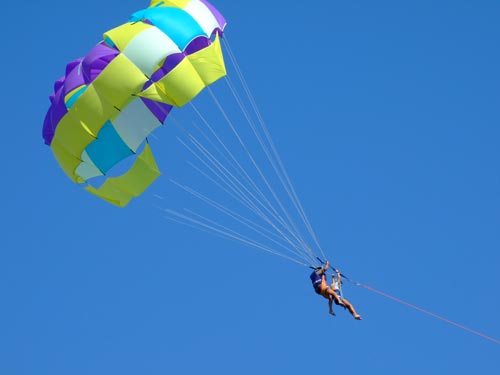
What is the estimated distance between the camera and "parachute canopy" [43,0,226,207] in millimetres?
17344

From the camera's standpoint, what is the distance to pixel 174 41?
17.6 meters

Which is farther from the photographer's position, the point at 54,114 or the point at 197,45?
the point at 197,45

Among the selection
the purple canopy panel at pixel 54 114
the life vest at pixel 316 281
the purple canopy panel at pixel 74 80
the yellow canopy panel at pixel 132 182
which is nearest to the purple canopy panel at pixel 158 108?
the yellow canopy panel at pixel 132 182

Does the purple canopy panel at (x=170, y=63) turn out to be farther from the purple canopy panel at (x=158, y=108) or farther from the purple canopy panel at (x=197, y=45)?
the purple canopy panel at (x=197, y=45)

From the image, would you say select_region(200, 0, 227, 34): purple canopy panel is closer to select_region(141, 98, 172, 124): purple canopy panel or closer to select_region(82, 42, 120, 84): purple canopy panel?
select_region(141, 98, 172, 124): purple canopy panel

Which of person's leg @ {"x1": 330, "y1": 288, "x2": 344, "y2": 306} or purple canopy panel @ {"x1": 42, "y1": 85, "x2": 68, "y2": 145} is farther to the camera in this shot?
purple canopy panel @ {"x1": 42, "y1": 85, "x2": 68, "y2": 145}

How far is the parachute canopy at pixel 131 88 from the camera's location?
56.9 feet

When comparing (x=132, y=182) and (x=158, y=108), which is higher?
(x=158, y=108)

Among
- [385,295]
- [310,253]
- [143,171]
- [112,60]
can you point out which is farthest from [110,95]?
[385,295]

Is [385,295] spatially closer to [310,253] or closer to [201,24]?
[310,253]

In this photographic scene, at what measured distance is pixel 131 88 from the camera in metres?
17.3

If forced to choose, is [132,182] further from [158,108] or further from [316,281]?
[316,281]

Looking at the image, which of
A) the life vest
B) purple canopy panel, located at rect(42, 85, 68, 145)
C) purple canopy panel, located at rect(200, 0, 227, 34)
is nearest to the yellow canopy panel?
purple canopy panel, located at rect(42, 85, 68, 145)

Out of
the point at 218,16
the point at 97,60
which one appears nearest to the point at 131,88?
the point at 97,60
